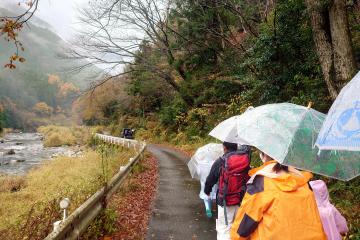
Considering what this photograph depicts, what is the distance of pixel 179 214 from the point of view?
843cm

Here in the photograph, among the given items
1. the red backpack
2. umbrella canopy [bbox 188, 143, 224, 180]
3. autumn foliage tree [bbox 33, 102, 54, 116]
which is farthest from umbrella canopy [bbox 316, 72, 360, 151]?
autumn foliage tree [bbox 33, 102, 54, 116]

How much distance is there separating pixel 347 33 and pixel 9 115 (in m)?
138

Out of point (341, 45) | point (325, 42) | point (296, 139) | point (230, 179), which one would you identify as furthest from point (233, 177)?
point (325, 42)

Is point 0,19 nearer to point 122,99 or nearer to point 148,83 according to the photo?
point 148,83

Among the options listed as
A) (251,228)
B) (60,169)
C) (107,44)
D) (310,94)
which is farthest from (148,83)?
(251,228)

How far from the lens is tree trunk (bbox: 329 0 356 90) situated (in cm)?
882

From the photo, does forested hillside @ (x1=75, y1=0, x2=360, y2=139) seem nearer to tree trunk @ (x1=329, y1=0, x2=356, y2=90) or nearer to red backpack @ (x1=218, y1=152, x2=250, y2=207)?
tree trunk @ (x1=329, y1=0, x2=356, y2=90)

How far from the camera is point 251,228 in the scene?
3.04m

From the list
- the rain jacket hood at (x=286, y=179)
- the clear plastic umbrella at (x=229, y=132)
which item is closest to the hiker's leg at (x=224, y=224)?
the clear plastic umbrella at (x=229, y=132)

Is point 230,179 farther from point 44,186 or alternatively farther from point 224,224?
point 44,186

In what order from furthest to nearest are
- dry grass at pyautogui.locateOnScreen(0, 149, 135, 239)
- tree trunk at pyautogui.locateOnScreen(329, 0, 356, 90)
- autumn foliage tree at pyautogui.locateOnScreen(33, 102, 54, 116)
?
autumn foliage tree at pyautogui.locateOnScreen(33, 102, 54, 116) < dry grass at pyautogui.locateOnScreen(0, 149, 135, 239) < tree trunk at pyautogui.locateOnScreen(329, 0, 356, 90)

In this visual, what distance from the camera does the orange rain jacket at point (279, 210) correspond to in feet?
9.56

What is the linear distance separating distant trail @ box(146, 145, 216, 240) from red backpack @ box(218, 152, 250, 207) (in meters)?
1.97

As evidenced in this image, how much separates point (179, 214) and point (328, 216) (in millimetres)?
5241
